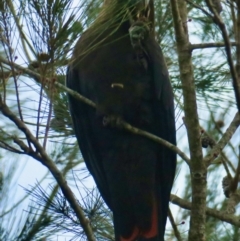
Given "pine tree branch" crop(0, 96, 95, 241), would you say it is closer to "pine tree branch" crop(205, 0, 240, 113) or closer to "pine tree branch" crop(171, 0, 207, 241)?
"pine tree branch" crop(171, 0, 207, 241)

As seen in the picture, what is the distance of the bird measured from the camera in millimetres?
2734

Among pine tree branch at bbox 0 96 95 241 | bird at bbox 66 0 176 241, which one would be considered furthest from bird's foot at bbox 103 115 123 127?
pine tree branch at bbox 0 96 95 241

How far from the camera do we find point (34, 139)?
200 centimetres

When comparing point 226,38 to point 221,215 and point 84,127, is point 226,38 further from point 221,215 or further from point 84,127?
point 84,127

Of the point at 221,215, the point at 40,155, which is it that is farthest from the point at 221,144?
the point at 40,155

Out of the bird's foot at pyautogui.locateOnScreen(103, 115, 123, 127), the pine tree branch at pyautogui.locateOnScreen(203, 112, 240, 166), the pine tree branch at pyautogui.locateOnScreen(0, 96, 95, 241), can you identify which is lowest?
the pine tree branch at pyautogui.locateOnScreen(0, 96, 95, 241)

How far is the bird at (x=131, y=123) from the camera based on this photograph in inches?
108

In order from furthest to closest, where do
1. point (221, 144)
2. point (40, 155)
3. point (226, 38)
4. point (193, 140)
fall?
1. point (221, 144)
2. point (193, 140)
3. point (40, 155)
4. point (226, 38)

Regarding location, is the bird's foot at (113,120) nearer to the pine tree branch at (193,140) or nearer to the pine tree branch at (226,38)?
the pine tree branch at (193,140)

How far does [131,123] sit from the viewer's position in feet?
9.11

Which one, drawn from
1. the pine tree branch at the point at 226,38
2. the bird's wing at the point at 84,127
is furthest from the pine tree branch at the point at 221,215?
the pine tree branch at the point at 226,38

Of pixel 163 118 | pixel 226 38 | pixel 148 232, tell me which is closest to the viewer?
pixel 226 38

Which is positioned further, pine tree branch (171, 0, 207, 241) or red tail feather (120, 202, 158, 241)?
red tail feather (120, 202, 158, 241)

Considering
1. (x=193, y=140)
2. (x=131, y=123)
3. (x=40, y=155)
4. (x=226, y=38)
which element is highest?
(x=131, y=123)
